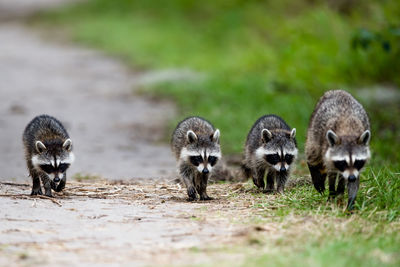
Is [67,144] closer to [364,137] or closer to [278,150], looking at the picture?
[278,150]

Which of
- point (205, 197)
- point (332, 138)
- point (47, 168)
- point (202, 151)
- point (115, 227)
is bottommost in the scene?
point (115, 227)

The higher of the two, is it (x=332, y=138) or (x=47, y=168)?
(x=332, y=138)

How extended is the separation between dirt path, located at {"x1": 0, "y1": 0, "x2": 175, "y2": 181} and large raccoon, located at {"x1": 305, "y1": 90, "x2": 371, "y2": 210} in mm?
3535

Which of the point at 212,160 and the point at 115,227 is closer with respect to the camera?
the point at 115,227

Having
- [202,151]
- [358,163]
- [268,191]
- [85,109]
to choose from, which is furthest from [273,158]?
[85,109]

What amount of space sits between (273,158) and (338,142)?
5.91 feet

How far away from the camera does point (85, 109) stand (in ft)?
53.5

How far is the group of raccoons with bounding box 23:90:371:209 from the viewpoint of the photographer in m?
6.94

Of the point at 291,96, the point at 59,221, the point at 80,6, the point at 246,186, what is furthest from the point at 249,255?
the point at 80,6

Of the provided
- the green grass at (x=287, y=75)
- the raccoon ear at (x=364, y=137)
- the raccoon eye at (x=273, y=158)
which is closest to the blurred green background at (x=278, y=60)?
the green grass at (x=287, y=75)

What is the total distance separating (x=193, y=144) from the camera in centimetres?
871

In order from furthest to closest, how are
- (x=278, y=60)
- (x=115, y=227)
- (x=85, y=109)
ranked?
(x=278, y=60), (x=85, y=109), (x=115, y=227)

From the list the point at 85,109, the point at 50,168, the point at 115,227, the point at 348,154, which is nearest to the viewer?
the point at 115,227

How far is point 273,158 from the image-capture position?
8.68 m
